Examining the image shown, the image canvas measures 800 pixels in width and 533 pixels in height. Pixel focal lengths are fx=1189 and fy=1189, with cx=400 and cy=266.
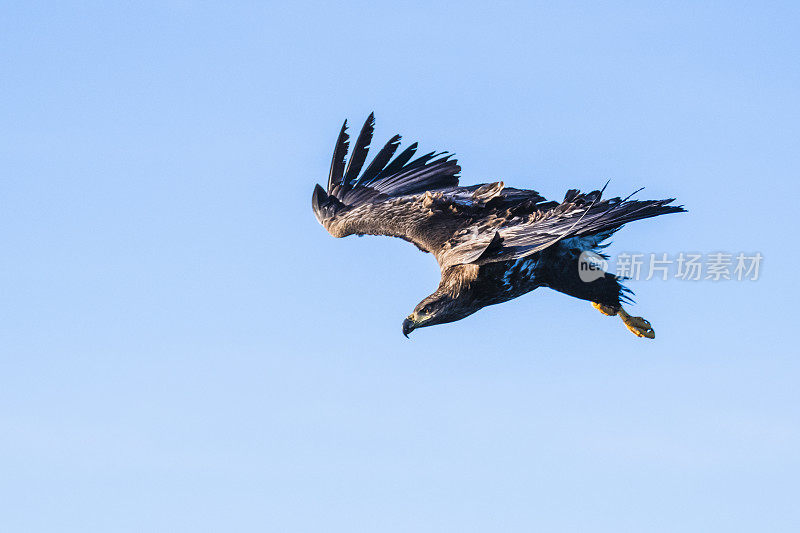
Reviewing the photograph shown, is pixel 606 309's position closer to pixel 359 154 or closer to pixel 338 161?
pixel 359 154

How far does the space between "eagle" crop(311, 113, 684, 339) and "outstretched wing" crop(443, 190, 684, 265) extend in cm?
1

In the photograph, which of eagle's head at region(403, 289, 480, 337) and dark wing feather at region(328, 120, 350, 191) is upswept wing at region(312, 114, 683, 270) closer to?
dark wing feather at region(328, 120, 350, 191)

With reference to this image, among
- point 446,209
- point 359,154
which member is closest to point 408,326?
point 446,209

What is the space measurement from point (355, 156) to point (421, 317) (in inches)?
166

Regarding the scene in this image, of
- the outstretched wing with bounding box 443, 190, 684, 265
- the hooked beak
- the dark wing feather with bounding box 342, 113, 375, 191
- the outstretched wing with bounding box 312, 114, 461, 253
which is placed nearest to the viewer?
the outstretched wing with bounding box 443, 190, 684, 265

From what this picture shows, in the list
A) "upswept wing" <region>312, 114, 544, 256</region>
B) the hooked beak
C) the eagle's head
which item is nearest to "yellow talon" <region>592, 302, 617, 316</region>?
"upswept wing" <region>312, 114, 544, 256</region>

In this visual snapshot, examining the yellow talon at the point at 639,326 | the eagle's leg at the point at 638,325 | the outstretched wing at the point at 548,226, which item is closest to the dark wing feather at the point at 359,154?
the outstretched wing at the point at 548,226

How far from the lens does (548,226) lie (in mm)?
12438

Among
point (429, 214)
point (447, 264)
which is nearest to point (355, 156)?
point (429, 214)

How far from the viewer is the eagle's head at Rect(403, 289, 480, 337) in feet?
41.2

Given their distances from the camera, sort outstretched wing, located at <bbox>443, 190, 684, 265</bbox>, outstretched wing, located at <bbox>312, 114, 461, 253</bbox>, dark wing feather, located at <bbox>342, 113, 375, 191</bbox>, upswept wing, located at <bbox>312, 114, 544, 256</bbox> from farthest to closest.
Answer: dark wing feather, located at <bbox>342, 113, 375, 191</bbox>
outstretched wing, located at <bbox>312, 114, 461, 253</bbox>
upswept wing, located at <bbox>312, 114, 544, 256</bbox>
outstretched wing, located at <bbox>443, 190, 684, 265</bbox>

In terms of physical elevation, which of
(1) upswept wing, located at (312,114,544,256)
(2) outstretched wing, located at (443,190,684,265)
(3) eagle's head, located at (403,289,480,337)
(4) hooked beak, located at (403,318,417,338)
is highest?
(1) upswept wing, located at (312,114,544,256)

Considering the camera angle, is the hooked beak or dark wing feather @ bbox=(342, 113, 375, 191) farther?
dark wing feather @ bbox=(342, 113, 375, 191)

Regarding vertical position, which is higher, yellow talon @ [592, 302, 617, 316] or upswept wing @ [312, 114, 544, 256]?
upswept wing @ [312, 114, 544, 256]
